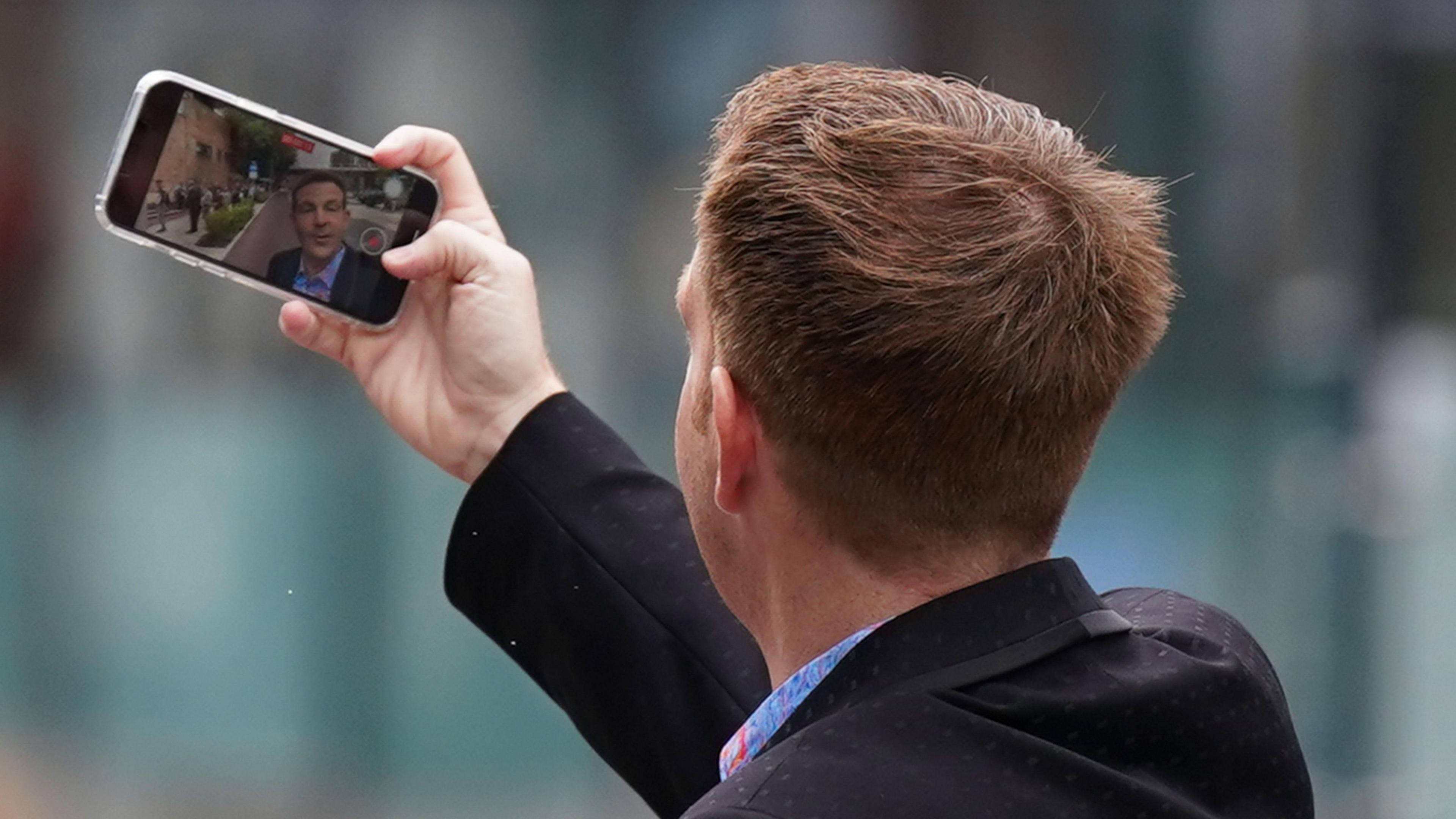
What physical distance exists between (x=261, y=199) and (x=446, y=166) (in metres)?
0.18

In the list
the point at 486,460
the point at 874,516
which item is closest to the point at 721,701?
the point at 486,460

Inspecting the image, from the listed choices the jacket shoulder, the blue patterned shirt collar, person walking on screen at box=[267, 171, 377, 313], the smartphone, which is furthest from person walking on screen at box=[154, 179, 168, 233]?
the jacket shoulder

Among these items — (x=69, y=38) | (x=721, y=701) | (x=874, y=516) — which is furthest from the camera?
(x=69, y=38)

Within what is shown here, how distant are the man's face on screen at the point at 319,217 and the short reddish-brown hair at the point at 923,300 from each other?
23.2 inches

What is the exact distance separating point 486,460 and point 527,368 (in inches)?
3.8

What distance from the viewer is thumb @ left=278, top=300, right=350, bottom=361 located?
1736 mm

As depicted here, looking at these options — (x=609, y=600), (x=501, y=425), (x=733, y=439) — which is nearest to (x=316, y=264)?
(x=501, y=425)

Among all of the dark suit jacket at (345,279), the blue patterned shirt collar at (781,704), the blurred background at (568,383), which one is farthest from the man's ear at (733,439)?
the blurred background at (568,383)

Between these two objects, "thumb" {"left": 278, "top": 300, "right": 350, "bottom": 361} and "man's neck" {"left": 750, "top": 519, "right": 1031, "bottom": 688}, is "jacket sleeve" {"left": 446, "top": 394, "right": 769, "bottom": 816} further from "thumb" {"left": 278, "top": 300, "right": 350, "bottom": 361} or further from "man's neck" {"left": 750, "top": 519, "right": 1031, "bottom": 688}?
"man's neck" {"left": 750, "top": 519, "right": 1031, "bottom": 688}

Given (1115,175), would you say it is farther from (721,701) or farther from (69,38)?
(69,38)

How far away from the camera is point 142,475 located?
4957 millimetres

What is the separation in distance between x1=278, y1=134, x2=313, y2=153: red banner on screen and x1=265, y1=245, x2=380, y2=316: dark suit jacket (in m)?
0.10

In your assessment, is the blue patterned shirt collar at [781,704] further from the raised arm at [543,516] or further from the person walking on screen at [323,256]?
the person walking on screen at [323,256]

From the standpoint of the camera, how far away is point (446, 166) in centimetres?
177
